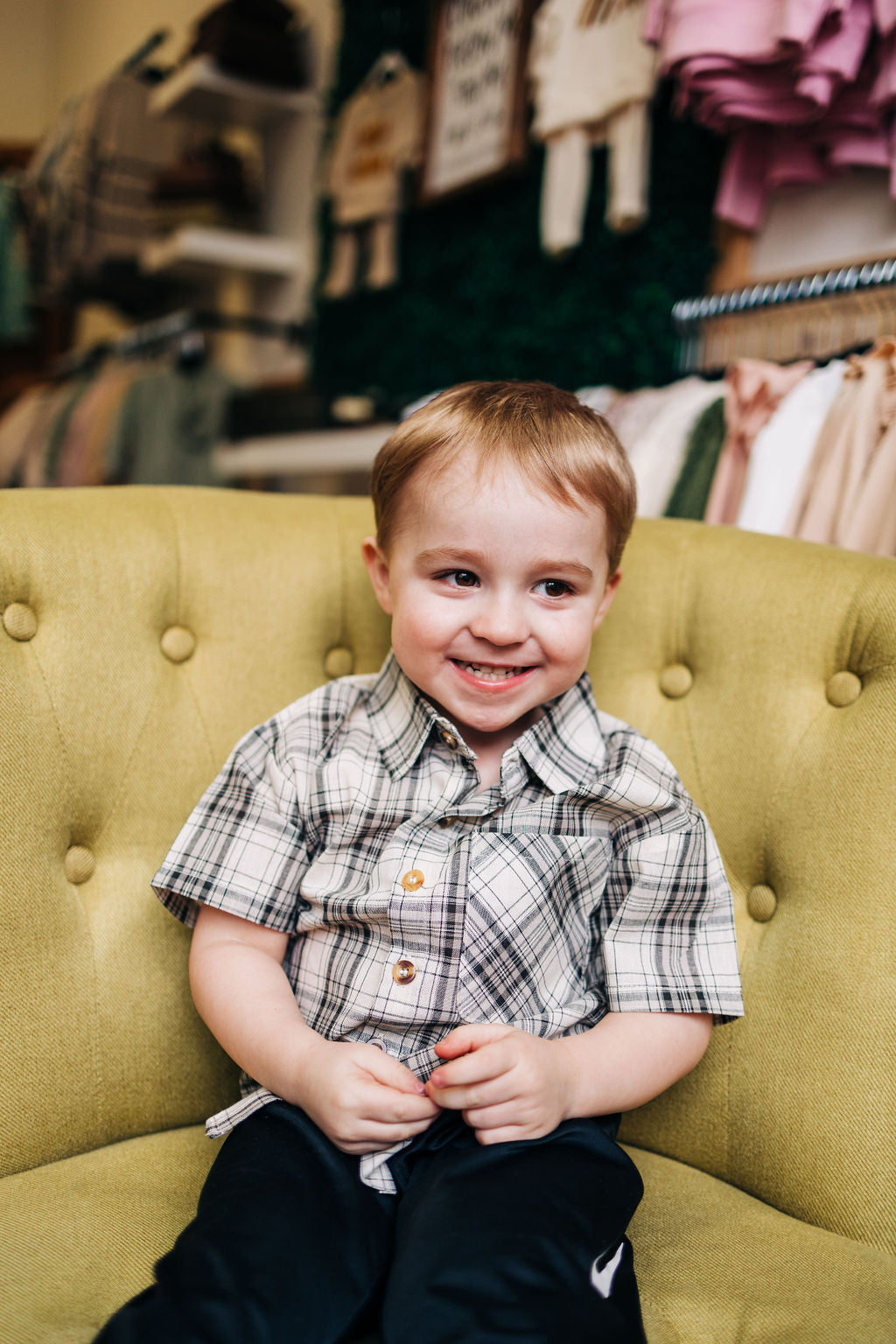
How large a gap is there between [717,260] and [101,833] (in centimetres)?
146

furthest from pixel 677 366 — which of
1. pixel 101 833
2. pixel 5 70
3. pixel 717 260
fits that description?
pixel 5 70

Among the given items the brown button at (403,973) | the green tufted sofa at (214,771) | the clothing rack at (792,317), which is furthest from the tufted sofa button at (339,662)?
the clothing rack at (792,317)

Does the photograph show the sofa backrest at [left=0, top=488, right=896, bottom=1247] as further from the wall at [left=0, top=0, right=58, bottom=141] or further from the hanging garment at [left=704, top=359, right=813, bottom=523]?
the wall at [left=0, top=0, right=58, bottom=141]

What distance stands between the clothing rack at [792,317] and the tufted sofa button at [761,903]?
28.7 inches

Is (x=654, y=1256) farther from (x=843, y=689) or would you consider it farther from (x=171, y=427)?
(x=171, y=427)

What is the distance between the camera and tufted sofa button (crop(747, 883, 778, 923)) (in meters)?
0.85

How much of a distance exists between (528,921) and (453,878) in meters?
0.07

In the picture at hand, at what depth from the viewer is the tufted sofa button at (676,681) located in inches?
37.5

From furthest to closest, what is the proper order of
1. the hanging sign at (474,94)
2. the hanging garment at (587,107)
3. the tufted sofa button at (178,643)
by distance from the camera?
the hanging sign at (474,94)
the hanging garment at (587,107)
the tufted sofa button at (178,643)

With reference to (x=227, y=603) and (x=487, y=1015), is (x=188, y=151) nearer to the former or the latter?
(x=227, y=603)

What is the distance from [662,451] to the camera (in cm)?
133

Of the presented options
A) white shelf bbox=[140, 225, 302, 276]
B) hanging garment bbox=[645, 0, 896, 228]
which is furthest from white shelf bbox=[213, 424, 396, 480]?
hanging garment bbox=[645, 0, 896, 228]

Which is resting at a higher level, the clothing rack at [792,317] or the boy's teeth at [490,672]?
the clothing rack at [792,317]

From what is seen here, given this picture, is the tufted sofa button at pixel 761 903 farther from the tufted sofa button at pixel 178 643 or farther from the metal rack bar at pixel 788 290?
the metal rack bar at pixel 788 290
